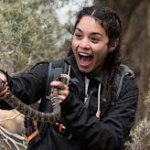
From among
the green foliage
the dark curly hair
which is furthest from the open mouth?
the green foliage

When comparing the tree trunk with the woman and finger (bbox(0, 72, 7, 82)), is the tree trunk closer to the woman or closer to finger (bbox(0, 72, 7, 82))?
the woman

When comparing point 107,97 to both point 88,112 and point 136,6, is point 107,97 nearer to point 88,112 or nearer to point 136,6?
point 88,112

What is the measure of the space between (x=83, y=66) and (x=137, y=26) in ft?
22.4

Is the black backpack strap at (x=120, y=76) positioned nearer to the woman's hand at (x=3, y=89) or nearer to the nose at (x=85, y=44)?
the nose at (x=85, y=44)

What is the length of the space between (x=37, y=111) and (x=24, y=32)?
624 centimetres

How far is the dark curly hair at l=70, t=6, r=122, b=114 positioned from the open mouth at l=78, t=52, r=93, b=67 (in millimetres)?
136

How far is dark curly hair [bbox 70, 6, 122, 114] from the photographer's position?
2.79 meters

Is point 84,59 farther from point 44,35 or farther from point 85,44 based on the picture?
point 44,35

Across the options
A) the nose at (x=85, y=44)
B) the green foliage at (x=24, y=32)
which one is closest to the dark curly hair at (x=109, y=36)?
the nose at (x=85, y=44)

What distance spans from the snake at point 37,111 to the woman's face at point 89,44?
9.9 inches

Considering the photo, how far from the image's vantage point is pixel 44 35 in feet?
30.9

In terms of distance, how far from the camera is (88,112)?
2676 millimetres

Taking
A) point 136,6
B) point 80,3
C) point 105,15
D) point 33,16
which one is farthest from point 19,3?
point 105,15

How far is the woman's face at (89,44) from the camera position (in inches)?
109
